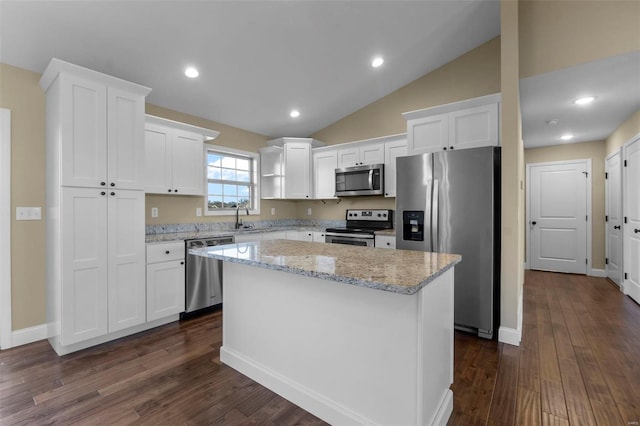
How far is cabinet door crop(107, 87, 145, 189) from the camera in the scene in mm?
2689

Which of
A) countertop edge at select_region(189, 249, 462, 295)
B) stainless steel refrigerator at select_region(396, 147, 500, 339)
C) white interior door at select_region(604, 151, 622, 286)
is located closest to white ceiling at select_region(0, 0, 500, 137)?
stainless steel refrigerator at select_region(396, 147, 500, 339)

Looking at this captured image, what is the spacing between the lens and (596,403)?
1848 millimetres

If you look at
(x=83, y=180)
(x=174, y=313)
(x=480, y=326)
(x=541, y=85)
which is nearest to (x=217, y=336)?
(x=174, y=313)

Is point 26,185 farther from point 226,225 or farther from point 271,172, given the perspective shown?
point 271,172

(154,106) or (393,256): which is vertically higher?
(154,106)

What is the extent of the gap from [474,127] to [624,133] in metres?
2.81

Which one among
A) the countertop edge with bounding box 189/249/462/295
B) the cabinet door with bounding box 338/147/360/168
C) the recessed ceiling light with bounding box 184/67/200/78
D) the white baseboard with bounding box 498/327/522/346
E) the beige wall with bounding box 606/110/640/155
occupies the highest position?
the recessed ceiling light with bounding box 184/67/200/78

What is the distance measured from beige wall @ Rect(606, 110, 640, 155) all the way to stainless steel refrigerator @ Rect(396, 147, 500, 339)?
2396mm

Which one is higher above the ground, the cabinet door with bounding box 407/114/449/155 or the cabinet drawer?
the cabinet door with bounding box 407/114/449/155

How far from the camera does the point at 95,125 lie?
2592 millimetres

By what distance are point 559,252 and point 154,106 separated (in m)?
6.95

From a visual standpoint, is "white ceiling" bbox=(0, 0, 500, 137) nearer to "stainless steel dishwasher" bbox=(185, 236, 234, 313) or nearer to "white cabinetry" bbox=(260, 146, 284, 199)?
"white cabinetry" bbox=(260, 146, 284, 199)

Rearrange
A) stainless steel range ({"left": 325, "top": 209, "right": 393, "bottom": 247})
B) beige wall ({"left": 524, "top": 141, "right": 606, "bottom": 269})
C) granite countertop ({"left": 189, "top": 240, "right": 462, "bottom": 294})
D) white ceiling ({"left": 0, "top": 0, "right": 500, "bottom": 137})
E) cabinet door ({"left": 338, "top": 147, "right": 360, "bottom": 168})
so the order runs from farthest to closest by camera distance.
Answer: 1. beige wall ({"left": 524, "top": 141, "right": 606, "bottom": 269})
2. cabinet door ({"left": 338, "top": 147, "right": 360, "bottom": 168})
3. stainless steel range ({"left": 325, "top": 209, "right": 393, "bottom": 247})
4. white ceiling ({"left": 0, "top": 0, "right": 500, "bottom": 137})
5. granite countertop ({"left": 189, "top": 240, "right": 462, "bottom": 294})

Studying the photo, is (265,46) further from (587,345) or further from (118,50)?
(587,345)
